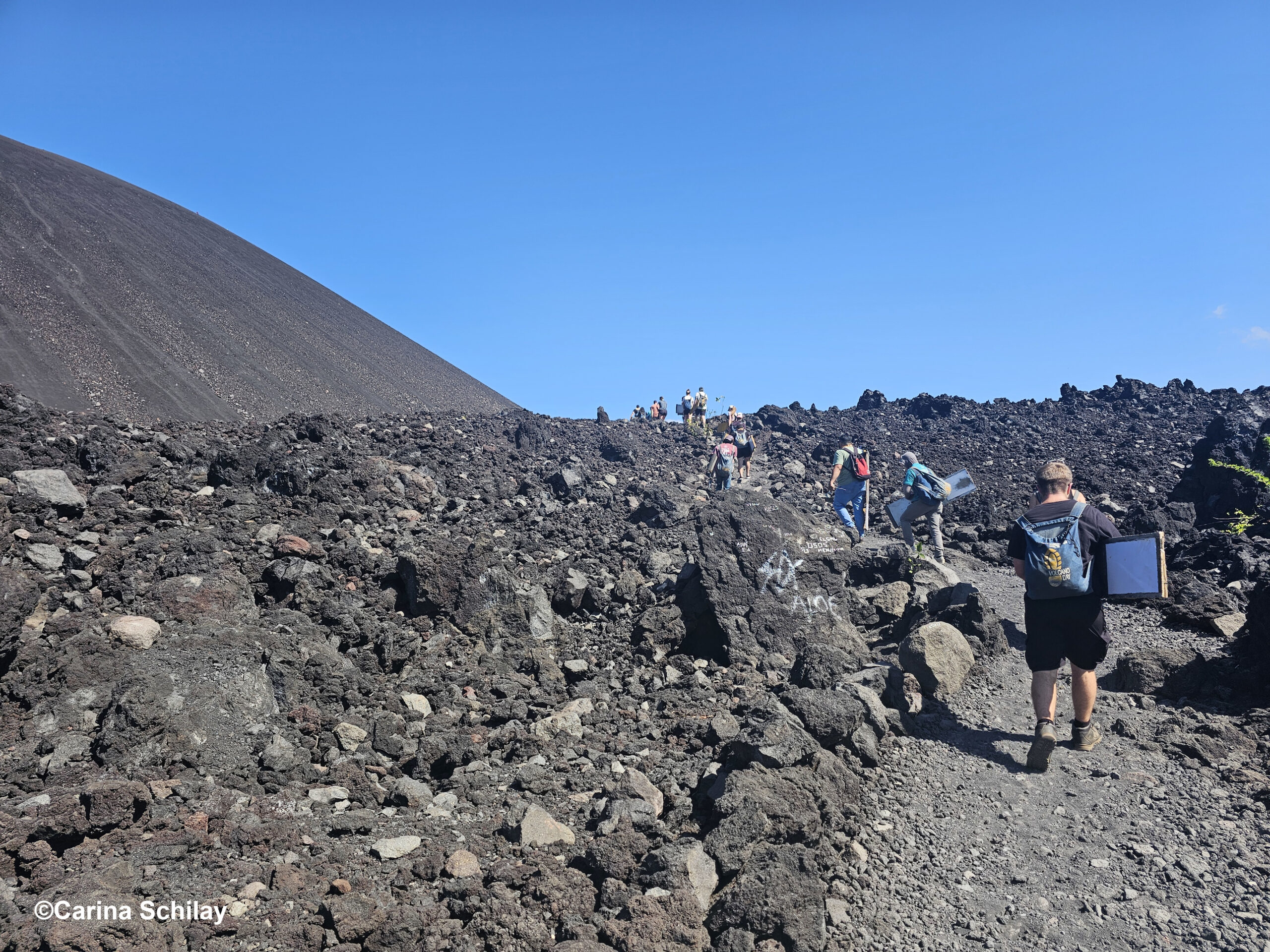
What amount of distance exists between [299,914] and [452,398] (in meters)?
27.0

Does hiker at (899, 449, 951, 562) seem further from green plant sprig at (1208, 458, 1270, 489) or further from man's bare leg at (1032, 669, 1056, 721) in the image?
green plant sprig at (1208, 458, 1270, 489)

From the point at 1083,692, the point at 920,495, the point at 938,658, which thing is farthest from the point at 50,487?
the point at 920,495

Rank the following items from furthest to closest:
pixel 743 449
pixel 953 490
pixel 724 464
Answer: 1. pixel 743 449
2. pixel 724 464
3. pixel 953 490

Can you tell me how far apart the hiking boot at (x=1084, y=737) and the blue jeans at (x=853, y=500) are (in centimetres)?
753

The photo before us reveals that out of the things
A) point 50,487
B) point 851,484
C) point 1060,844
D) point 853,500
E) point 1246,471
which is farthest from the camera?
point 853,500

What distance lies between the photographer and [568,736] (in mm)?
5285

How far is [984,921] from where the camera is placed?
3.21m

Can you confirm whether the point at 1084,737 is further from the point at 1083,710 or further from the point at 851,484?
the point at 851,484

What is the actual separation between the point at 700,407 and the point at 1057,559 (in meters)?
22.0

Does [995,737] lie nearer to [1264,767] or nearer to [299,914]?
[1264,767]

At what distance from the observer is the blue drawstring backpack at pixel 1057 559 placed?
4.23 meters

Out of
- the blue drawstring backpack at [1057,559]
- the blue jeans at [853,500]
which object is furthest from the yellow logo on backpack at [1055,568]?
the blue jeans at [853,500]

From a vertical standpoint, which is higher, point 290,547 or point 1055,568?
point 1055,568

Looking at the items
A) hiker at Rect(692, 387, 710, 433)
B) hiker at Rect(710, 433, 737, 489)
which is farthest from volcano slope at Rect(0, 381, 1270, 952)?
hiker at Rect(692, 387, 710, 433)
